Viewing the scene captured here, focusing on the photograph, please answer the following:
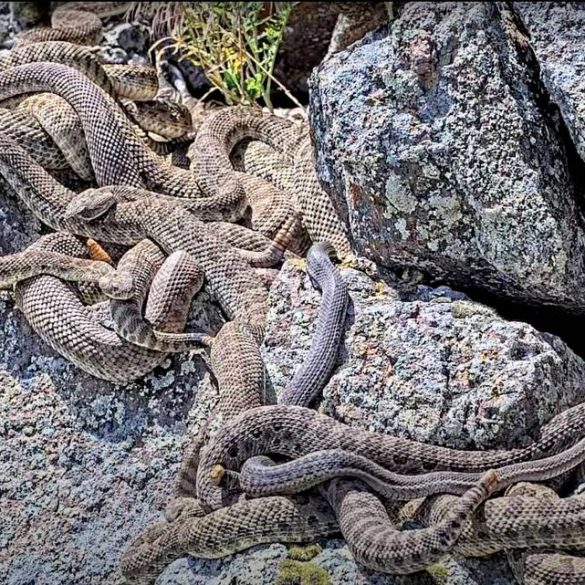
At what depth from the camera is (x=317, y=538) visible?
453cm

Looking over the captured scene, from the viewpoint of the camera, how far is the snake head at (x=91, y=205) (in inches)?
235

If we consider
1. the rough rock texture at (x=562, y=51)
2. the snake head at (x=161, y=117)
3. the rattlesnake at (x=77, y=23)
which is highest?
the rough rock texture at (x=562, y=51)

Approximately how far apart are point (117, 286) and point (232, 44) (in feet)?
8.93

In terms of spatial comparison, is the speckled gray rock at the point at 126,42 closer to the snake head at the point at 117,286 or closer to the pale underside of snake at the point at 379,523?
the snake head at the point at 117,286

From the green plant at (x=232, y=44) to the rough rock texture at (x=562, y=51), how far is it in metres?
2.48

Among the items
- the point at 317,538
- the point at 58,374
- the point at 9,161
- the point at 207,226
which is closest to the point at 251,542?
the point at 317,538

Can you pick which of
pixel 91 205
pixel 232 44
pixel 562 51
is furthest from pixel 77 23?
pixel 562 51

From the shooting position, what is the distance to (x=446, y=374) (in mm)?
4750

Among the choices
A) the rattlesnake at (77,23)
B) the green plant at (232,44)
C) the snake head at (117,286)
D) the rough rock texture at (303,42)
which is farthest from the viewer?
the rough rock texture at (303,42)

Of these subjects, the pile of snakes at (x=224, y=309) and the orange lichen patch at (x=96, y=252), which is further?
the orange lichen patch at (x=96, y=252)

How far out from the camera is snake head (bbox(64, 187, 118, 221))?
19.6 ft

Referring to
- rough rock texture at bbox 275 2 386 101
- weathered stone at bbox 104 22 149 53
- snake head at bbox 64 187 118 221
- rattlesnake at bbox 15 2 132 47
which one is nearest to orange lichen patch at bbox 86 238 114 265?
snake head at bbox 64 187 118 221

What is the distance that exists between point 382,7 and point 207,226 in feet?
8.13

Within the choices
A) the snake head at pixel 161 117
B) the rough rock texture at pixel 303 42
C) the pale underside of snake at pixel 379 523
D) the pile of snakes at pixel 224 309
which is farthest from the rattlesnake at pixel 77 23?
the pale underside of snake at pixel 379 523
